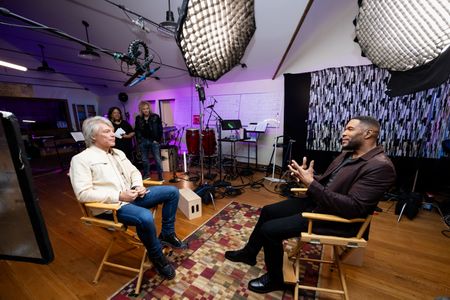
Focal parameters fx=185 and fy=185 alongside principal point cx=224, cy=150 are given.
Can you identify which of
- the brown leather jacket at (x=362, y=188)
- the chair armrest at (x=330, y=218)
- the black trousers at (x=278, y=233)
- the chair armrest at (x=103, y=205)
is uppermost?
the brown leather jacket at (x=362, y=188)

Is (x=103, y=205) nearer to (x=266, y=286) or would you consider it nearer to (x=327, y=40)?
(x=266, y=286)

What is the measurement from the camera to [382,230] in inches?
83.6

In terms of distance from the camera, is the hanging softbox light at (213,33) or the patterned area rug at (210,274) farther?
the patterned area rug at (210,274)

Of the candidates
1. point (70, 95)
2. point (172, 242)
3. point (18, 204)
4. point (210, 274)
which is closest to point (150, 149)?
point (172, 242)

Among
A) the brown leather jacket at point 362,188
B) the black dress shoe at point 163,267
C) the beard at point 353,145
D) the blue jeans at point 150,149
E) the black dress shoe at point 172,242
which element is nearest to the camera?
the brown leather jacket at point 362,188

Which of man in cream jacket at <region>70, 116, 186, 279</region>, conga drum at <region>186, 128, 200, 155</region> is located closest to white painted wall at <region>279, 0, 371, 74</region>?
conga drum at <region>186, 128, 200, 155</region>

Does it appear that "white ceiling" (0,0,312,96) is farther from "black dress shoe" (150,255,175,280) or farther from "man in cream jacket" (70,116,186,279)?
"black dress shoe" (150,255,175,280)

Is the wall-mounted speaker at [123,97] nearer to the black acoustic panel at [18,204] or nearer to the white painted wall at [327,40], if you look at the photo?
the white painted wall at [327,40]

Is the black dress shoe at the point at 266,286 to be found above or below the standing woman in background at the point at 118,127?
below

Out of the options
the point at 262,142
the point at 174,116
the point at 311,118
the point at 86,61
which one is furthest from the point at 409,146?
the point at 86,61

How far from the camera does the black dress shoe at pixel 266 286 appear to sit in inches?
53.1

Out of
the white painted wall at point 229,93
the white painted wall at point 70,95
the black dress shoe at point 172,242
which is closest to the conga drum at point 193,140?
the white painted wall at point 229,93

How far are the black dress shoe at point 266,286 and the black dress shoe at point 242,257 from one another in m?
0.22

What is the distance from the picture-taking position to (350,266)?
1630mm
